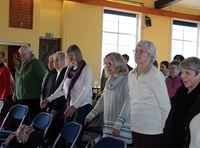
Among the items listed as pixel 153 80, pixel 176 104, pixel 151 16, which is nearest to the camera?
pixel 176 104

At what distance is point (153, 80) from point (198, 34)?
33.9 ft

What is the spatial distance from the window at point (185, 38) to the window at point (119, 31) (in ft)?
5.20

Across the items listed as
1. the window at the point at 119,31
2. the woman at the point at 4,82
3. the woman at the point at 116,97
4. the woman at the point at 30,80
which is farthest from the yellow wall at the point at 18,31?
the woman at the point at 116,97

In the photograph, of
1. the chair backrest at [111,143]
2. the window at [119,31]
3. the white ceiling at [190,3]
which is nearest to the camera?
the chair backrest at [111,143]

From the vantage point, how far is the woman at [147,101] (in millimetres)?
2748

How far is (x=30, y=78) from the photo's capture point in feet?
16.3

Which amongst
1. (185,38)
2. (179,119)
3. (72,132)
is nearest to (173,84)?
(72,132)

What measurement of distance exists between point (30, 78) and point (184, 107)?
2.96 m

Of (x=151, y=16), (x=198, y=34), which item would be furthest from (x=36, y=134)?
(x=198, y=34)

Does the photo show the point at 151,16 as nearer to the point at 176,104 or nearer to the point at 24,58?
the point at 24,58

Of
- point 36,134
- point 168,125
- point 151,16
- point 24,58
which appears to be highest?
point 151,16

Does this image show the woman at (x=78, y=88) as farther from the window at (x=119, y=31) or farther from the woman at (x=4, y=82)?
the window at (x=119, y=31)

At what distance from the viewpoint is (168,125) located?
8.31 ft

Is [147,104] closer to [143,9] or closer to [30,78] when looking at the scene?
[30,78]
